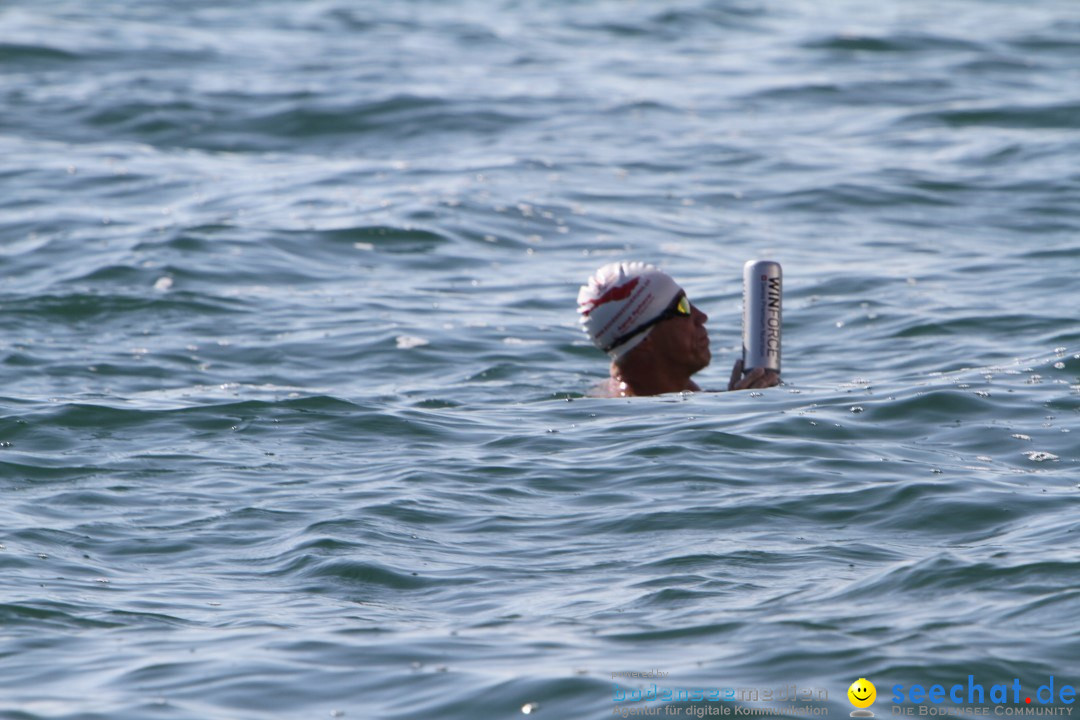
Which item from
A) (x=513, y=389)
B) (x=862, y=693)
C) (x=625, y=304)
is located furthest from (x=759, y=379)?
(x=862, y=693)

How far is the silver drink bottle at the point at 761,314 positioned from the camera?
30.3ft

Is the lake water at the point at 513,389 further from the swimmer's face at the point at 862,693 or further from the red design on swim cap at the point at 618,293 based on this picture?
the red design on swim cap at the point at 618,293

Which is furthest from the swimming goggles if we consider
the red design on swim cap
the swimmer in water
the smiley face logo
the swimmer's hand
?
the smiley face logo

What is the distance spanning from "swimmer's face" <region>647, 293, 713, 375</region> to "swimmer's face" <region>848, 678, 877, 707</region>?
16.6ft

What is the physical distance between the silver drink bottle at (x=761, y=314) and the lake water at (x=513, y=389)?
22 centimetres

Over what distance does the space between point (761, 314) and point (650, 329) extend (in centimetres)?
101

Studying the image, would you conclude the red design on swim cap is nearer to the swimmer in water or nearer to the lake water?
the swimmer in water

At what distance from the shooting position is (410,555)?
22.3 ft

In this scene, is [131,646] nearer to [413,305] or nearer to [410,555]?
[410,555]

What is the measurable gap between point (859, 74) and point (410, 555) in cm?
1726

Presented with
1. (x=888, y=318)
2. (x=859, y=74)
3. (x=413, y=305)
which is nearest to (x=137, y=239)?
(x=413, y=305)

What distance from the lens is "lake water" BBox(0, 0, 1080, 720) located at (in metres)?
5.62

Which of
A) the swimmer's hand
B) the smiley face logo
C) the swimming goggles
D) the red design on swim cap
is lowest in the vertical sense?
the swimmer's hand

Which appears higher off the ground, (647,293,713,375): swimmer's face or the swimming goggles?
the swimming goggles
